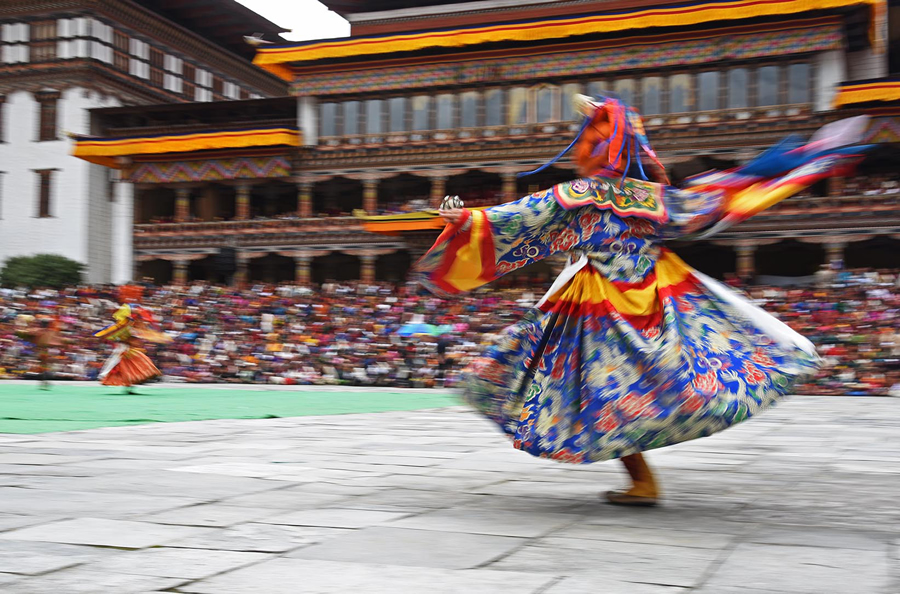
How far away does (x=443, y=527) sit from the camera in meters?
3.66

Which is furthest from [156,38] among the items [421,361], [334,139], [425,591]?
[425,591]

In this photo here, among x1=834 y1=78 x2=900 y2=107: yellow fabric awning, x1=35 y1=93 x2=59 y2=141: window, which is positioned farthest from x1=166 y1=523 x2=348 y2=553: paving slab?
x1=35 y1=93 x2=59 y2=141: window

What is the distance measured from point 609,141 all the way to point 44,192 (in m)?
35.1

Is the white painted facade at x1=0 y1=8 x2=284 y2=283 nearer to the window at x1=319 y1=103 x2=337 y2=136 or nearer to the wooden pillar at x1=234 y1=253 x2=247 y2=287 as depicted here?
the wooden pillar at x1=234 y1=253 x2=247 y2=287

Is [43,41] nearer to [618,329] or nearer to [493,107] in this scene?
[493,107]

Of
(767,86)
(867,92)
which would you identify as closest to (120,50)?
(767,86)

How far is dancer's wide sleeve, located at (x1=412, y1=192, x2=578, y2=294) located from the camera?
451 cm

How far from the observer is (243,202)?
32969 mm

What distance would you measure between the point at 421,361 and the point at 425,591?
18.1m

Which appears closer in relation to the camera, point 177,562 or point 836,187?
point 177,562

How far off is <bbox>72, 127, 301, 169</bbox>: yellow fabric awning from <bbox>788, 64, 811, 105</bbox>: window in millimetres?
15092

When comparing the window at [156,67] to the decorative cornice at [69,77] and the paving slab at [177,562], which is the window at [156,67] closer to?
the decorative cornice at [69,77]

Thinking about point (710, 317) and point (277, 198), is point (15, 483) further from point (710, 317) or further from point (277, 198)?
point (277, 198)

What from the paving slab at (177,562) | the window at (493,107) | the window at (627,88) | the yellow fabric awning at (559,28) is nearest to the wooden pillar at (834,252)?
the yellow fabric awning at (559,28)
